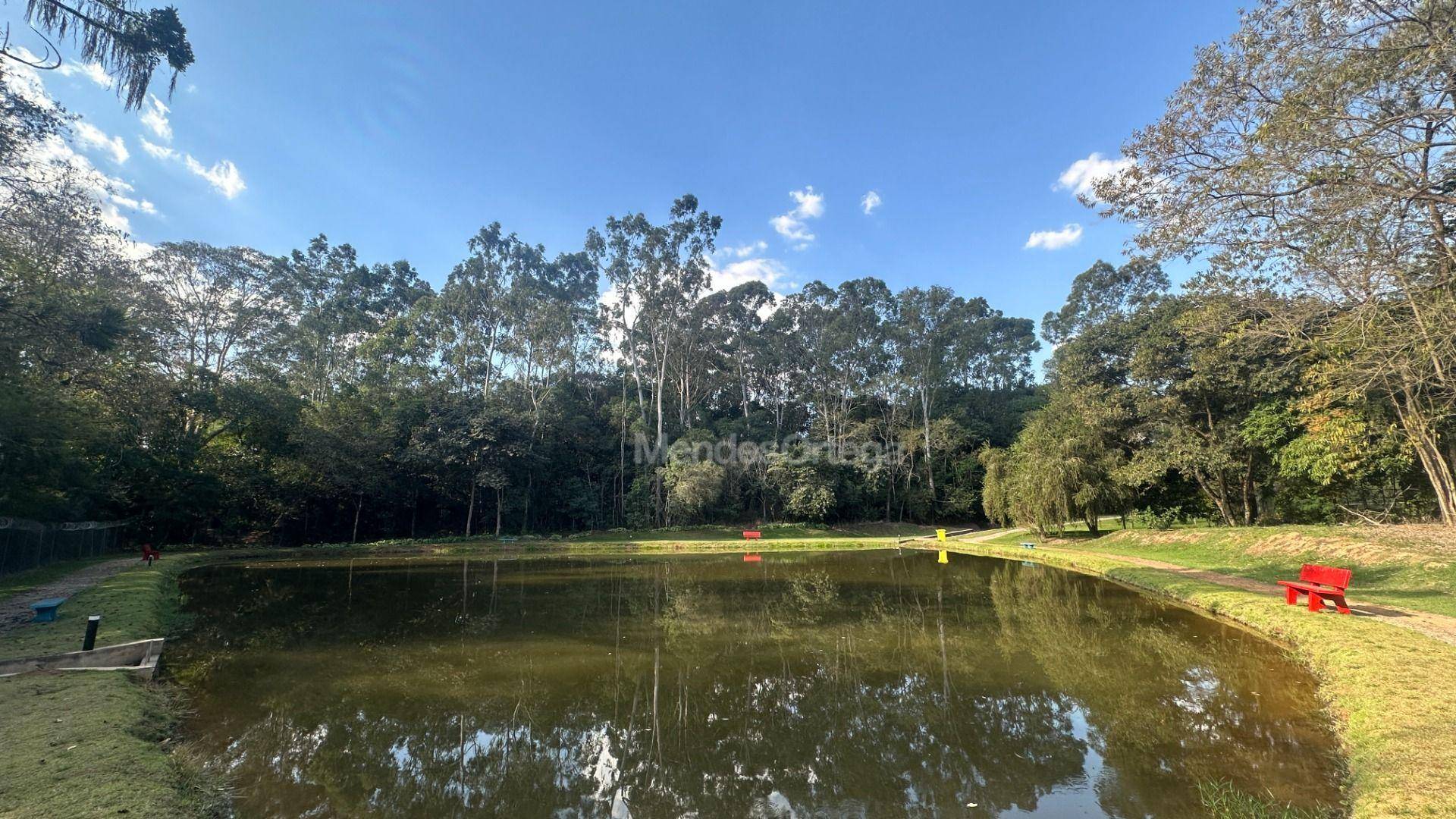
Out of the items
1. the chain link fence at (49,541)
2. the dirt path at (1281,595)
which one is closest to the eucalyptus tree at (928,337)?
the dirt path at (1281,595)

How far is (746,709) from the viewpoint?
21.9 feet

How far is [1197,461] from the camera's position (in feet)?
70.5

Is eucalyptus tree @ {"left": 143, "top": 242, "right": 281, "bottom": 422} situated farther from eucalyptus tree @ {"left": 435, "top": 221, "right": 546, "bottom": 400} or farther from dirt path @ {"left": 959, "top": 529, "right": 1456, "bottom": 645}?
dirt path @ {"left": 959, "top": 529, "right": 1456, "bottom": 645}

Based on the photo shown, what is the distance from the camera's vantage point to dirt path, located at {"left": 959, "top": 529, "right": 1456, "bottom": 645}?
8.53 metres

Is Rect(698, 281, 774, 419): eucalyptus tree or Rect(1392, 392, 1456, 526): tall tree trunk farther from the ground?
Rect(698, 281, 774, 419): eucalyptus tree

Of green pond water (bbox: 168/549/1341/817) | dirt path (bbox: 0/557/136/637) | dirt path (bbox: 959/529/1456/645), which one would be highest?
dirt path (bbox: 0/557/136/637)

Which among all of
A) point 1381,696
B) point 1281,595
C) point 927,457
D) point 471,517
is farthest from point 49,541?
point 927,457

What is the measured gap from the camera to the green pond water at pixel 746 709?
15.6 ft

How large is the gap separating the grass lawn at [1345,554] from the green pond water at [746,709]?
4.35 metres

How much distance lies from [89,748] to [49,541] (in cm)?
1931

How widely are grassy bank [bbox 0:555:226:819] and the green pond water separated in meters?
0.42

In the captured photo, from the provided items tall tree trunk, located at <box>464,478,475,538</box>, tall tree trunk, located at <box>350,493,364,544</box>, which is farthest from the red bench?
tall tree trunk, located at <box>350,493,364,544</box>

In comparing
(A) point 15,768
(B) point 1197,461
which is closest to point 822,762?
(A) point 15,768

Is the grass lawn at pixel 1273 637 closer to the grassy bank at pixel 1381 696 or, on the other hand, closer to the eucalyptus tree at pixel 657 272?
the grassy bank at pixel 1381 696
